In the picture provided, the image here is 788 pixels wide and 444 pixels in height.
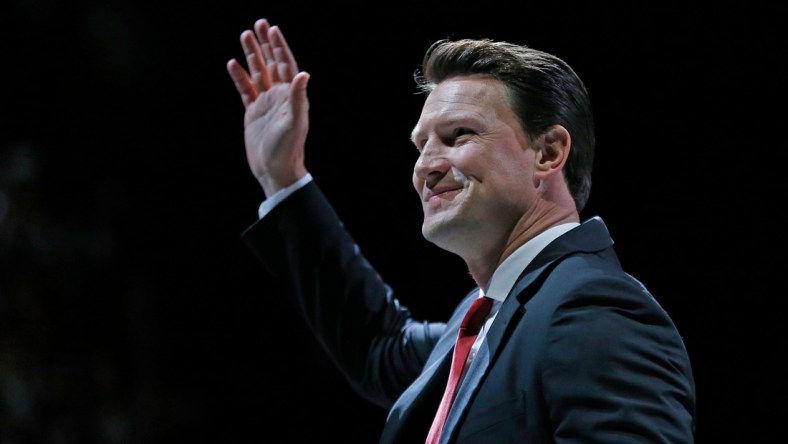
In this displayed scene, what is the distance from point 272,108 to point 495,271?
628mm

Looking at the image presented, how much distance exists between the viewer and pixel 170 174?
257cm

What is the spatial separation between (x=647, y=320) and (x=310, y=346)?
1649 millimetres

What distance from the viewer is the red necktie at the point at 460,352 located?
123 cm

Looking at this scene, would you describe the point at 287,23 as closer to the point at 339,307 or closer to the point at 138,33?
the point at 138,33

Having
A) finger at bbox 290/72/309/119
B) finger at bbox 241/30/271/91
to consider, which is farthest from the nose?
finger at bbox 241/30/271/91

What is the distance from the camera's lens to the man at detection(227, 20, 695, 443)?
105 centimetres

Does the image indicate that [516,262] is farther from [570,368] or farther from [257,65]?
[257,65]

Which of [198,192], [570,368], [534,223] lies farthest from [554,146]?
[198,192]

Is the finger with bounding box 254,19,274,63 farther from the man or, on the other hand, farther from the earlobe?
the earlobe

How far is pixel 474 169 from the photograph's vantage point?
1.31m

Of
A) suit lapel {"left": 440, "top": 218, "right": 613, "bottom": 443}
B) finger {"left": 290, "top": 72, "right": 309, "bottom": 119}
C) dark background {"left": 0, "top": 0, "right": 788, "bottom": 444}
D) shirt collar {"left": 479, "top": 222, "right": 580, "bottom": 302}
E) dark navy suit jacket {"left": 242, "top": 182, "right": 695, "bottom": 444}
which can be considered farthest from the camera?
dark background {"left": 0, "top": 0, "right": 788, "bottom": 444}

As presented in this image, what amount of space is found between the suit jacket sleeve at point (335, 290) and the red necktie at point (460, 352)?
0.41 metres

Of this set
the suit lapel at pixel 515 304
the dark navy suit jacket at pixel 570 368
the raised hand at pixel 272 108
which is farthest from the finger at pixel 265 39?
the suit lapel at pixel 515 304

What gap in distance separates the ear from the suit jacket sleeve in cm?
49
